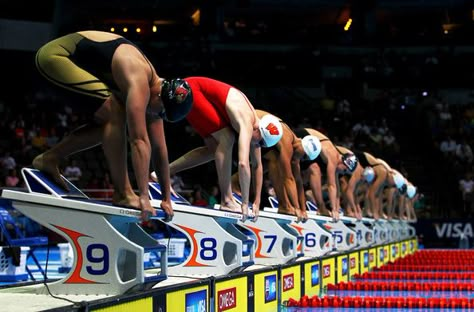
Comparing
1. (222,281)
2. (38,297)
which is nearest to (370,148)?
(222,281)

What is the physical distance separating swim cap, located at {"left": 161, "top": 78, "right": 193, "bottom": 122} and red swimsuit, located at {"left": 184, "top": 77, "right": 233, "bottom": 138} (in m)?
2.24

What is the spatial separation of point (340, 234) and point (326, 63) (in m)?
17.2

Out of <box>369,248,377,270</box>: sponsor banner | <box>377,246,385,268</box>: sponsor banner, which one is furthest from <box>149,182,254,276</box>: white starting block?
<box>377,246,385,268</box>: sponsor banner

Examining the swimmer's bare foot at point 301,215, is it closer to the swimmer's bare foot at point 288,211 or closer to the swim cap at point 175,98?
the swimmer's bare foot at point 288,211

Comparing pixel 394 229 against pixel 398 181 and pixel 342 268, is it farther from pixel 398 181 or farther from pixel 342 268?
pixel 342 268

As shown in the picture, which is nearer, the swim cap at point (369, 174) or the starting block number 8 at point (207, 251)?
the starting block number 8 at point (207, 251)

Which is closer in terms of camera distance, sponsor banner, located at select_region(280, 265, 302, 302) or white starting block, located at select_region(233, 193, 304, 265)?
sponsor banner, located at select_region(280, 265, 302, 302)

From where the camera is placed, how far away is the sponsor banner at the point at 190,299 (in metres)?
4.57

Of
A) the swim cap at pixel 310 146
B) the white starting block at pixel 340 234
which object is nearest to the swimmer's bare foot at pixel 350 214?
the white starting block at pixel 340 234

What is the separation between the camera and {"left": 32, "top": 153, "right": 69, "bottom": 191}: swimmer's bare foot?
442 cm

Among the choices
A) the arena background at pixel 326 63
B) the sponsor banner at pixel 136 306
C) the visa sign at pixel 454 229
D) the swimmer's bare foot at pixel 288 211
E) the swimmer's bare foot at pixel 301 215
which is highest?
the arena background at pixel 326 63

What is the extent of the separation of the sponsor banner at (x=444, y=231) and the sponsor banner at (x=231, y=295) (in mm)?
17220

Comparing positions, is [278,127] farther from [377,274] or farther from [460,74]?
[460,74]

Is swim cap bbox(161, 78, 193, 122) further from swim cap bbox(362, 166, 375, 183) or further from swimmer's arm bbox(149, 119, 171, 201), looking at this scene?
swim cap bbox(362, 166, 375, 183)
